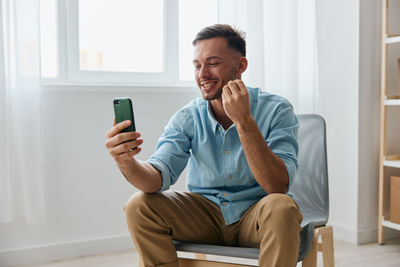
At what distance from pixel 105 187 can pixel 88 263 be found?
14.5 inches

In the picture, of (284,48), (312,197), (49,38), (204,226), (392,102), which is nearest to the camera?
(204,226)

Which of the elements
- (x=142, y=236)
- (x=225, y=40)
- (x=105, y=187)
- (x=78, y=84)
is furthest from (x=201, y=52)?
(x=105, y=187)

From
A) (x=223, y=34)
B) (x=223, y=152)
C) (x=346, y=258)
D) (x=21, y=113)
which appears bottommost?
(x=346, y=258)

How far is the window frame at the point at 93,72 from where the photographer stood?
217 cm

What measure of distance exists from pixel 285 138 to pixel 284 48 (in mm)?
1109

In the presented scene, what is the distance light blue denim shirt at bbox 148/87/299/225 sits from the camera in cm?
142

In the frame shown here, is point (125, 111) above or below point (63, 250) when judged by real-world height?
above

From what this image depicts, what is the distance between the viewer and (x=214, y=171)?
1473 millimetres

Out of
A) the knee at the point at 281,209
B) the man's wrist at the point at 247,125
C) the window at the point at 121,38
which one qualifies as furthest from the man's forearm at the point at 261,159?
the window at the point at 121,38

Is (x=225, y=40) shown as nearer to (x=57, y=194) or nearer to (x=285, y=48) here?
(x=285, y=48)

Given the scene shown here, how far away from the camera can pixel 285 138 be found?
142cm

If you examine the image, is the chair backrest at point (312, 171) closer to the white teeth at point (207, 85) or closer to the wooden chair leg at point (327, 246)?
the wooden chair leg at point (327, 246)

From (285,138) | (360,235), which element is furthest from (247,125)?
(360,235)

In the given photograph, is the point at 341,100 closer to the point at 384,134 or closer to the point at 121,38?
the point at 384,134
